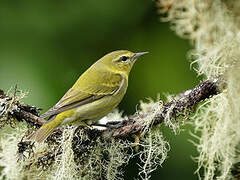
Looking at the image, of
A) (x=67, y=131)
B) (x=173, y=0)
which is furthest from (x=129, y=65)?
(x=67, y=131)

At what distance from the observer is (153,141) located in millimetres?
2572

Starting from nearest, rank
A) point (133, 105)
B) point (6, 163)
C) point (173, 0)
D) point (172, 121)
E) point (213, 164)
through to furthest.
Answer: point (172, 121)
point (213, 164)
point (6, 163)
point (173, 0)
point (133, 105)

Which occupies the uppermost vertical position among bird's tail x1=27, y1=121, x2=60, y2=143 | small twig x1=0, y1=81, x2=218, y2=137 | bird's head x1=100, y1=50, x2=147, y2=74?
bird's head x1=100, y1=50, x2=147, y2=74

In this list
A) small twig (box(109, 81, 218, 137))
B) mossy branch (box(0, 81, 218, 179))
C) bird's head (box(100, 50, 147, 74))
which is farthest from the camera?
bird's head (box(100, 50, 147, 74))

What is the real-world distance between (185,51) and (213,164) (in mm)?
1605

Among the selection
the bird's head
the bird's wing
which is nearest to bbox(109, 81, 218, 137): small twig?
the bird's wing

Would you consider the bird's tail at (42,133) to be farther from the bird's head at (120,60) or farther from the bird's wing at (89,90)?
the bird's head at (120,60)

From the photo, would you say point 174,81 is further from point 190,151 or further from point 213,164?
point 213,164

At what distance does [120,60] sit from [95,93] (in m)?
0.49

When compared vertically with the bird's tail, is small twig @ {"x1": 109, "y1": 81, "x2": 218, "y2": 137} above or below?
above

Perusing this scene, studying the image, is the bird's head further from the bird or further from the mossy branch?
the mossy branch

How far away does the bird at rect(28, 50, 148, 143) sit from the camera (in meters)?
3.20

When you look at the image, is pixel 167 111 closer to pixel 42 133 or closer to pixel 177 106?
pixel 177 106

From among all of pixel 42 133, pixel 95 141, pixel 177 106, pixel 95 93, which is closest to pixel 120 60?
pixel 95 93
